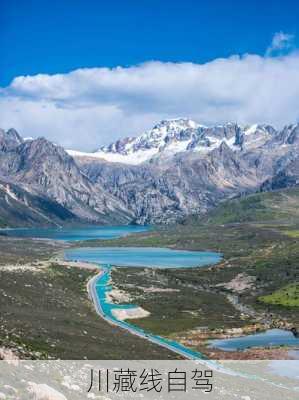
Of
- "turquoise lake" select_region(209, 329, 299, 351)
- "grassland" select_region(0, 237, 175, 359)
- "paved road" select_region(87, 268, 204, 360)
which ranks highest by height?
"grassland" select_region(0, 237, 175, 359)

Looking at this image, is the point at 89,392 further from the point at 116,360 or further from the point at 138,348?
the point at 138,348

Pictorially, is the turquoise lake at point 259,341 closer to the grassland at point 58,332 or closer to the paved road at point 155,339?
the paved road at point 155,339

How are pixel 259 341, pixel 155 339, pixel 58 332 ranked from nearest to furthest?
pixel 58 332 < pixel 155 339 < pixel 259 341

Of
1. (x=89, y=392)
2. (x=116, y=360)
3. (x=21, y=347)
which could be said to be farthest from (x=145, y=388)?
(x=116, y=360)

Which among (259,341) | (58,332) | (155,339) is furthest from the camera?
(259,341)

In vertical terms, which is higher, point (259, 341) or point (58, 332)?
point (58, 332)

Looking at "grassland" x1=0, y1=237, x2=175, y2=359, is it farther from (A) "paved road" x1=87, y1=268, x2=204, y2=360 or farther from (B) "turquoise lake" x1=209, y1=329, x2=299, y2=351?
(B) "turquoise lake" x1=209, y1=329, x2=299, y2=351

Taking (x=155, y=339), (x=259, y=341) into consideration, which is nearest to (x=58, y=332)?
(x=155, y=339)

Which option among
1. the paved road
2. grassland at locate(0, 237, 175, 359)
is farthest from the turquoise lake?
grassland at locate(0, 237, 175, 359)

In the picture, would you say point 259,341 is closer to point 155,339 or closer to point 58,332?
point 155,339
